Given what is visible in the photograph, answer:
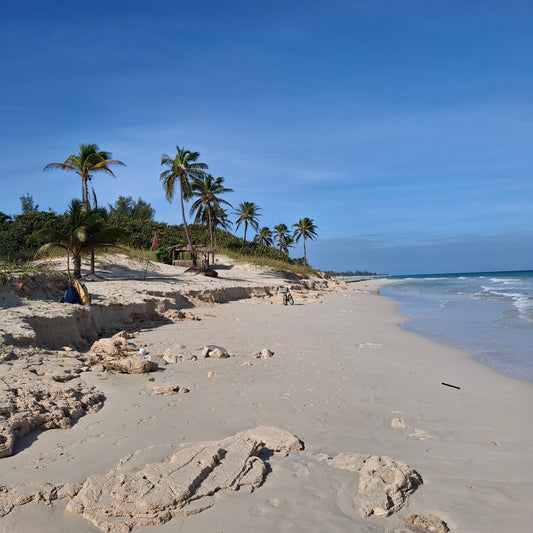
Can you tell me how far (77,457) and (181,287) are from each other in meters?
13.8

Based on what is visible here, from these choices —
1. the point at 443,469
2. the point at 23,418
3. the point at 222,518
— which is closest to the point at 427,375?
the point at 443,469

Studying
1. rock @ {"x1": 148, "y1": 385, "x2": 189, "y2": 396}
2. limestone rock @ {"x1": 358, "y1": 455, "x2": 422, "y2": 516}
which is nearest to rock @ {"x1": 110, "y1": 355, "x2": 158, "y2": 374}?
rock @ {"x1": 148, "y1": 385, "x2": 189, "y2": 396}

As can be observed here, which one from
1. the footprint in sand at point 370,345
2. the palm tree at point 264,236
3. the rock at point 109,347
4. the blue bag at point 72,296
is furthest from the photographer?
the palm tree at point 264,236

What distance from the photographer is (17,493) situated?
119 inches

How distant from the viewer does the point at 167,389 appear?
18.3 ft

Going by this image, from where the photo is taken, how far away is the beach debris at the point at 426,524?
276cm

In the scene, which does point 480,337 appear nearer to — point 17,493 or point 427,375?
point 427,375

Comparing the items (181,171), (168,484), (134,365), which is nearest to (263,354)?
(134,365)

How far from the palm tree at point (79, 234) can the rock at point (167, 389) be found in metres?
10.8

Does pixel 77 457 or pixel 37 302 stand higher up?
pixel 37 302

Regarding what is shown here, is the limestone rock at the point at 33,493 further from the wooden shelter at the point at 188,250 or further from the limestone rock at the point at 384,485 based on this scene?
the wooden shelter at the point at 188,250

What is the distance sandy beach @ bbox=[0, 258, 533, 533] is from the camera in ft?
9.53

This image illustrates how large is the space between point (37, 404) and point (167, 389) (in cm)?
158

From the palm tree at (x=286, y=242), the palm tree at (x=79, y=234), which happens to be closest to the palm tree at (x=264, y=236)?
the palm tree at (x=286, y=242)
